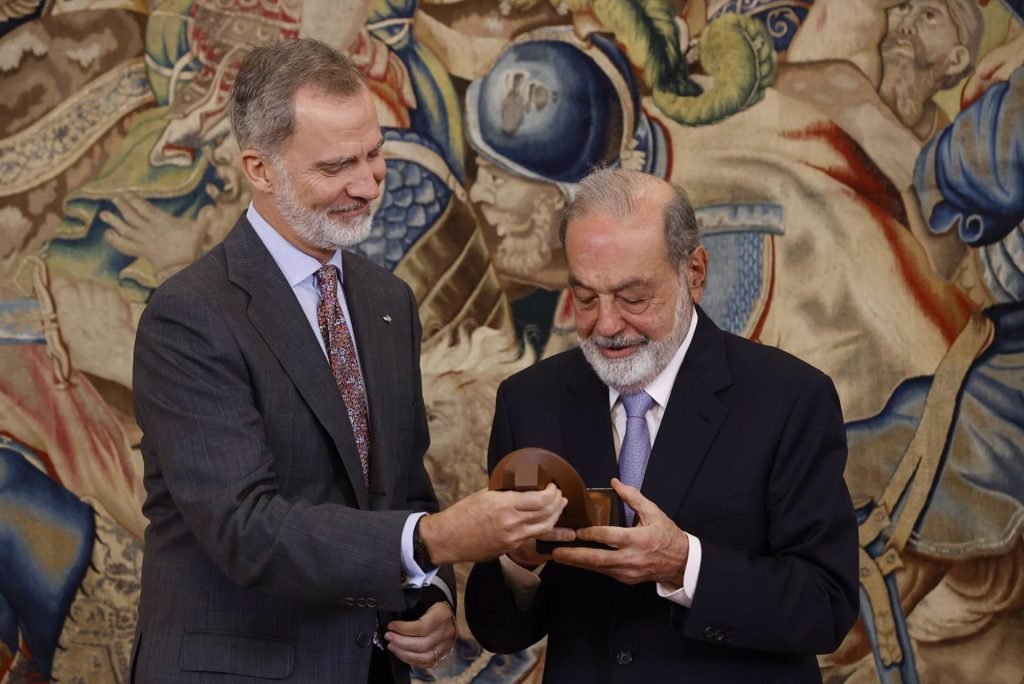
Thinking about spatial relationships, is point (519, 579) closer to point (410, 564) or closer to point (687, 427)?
point (410, 564)

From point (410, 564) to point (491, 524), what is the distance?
0.24 metres

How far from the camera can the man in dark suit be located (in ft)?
8.05

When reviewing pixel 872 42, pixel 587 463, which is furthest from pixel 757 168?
pixel 587 463

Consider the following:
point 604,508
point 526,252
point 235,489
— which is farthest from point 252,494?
point 526,252

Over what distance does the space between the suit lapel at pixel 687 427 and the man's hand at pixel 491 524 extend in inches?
12.3

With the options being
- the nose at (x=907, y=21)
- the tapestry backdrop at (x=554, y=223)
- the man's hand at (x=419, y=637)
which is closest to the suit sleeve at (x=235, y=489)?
the man's hand at (x=419, y=637)

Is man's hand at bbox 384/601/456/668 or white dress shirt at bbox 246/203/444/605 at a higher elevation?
white dress shirt at bbox 246/203/444/605

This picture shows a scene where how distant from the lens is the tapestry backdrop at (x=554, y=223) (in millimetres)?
4117

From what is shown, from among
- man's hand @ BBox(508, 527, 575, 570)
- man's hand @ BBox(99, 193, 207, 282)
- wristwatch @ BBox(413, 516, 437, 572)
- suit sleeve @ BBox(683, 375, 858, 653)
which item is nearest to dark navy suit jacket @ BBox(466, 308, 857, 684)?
suit sleeve @ BBox(683, 375, 858, 653)

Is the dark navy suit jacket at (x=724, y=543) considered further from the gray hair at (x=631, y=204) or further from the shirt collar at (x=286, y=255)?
the shirt collar at (x=286, y=255)

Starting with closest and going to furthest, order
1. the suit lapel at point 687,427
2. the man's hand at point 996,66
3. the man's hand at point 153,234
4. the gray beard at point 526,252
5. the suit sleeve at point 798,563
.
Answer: the suit sleeve at point 798,563 → the suit lapel at point 687,427 → the man's hand at point 996,66 → the gray beard at point 526,252 → the man's hand at point 153,234

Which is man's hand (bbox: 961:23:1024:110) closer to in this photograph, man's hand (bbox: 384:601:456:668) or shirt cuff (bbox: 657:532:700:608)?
shirt cuff (bbox: 657:532:700:608)

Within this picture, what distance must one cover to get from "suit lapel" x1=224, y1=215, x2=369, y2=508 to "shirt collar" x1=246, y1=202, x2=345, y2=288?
36mm

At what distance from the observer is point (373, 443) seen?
275 centimetres
